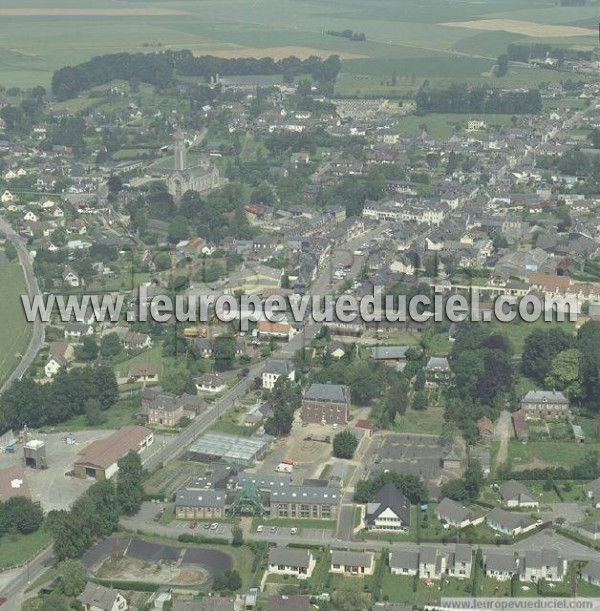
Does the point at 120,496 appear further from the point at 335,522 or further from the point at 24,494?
the point at 335,522

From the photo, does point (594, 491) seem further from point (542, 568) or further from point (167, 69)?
point (167, 69)

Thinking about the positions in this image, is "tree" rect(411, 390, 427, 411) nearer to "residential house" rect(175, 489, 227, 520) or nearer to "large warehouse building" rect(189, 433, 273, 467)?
"large warehouse building" rect(189, 433, 273, 467)

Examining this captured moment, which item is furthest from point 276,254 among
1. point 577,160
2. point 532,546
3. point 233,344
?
point 532,546

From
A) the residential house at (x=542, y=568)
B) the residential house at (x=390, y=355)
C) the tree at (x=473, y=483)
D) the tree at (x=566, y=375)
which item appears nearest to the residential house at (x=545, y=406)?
the tree at (x=566, y=375)

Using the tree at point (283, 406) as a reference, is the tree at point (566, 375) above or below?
above

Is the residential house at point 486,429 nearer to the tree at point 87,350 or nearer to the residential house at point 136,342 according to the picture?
the residential house at point 136,342

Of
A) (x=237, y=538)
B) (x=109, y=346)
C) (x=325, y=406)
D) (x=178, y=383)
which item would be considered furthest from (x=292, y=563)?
(x=109, y=346)

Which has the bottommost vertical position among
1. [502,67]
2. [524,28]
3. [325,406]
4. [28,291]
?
[28,291]
